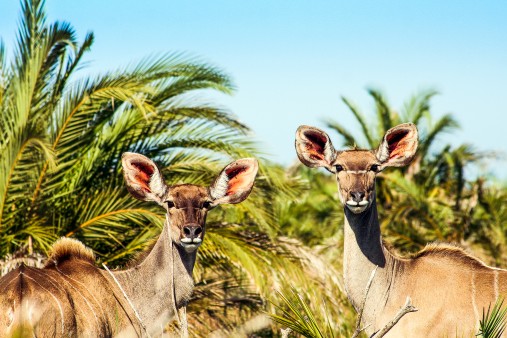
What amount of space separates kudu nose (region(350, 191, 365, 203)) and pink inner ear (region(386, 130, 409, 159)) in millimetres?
841

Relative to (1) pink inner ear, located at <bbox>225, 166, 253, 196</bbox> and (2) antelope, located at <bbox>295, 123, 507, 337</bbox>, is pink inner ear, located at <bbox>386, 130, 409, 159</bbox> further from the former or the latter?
(1) pink inner ear, located at <bbox>225, 166, 253, 196</bbox>

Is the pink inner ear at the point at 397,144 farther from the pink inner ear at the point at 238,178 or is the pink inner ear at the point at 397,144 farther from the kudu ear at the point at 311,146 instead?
the pink inner ear at the point at 238,178

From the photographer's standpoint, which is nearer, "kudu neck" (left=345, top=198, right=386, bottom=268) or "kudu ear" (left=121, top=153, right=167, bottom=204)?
"kudu neck" (left=345, top=198, right=386, bottom=268)

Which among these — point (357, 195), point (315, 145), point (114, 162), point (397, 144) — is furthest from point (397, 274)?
point (114, 162)

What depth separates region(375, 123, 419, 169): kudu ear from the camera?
7.61 metres

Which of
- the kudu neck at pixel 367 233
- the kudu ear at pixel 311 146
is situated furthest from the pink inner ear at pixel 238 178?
the kudu neck at pixel 367 233

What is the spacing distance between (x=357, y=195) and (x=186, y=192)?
1.49 metres

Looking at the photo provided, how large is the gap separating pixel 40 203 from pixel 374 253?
5430 millimetres

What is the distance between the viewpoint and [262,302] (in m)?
12.1

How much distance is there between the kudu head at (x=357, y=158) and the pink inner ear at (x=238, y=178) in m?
Result: 0.62

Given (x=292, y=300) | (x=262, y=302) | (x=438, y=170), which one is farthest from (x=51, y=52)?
(x=438, y=170)

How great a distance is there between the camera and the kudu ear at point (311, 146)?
7.65 meters

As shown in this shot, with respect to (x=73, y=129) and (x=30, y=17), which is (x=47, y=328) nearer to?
(x=73, y=129)

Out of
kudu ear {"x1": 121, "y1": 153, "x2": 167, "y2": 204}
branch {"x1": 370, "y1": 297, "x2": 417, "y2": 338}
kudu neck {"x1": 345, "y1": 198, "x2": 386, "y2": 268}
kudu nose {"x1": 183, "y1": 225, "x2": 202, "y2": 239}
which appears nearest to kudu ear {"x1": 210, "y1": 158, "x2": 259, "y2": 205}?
kudu ear {"x1": 121, "y1": 153, "x2": 167, "y2": 204}
